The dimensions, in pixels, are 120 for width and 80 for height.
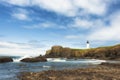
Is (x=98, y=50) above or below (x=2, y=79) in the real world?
above

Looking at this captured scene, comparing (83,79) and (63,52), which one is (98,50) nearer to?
(63,52)

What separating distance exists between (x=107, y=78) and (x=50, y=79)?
704 cm

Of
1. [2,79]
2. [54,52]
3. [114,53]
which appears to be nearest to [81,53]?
[54,52]

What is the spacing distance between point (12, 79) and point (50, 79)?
20.0ft

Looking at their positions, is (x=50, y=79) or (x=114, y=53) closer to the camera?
(x=50, y=79)

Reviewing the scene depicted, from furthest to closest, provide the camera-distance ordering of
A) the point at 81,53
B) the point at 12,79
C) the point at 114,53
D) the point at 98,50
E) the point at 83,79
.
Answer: the point at 81,53
the point at 98,50
the point at 114,53
the point at 12,79
the point at 83,79

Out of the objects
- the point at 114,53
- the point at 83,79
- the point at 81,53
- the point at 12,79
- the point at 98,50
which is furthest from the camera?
the point at 81,53

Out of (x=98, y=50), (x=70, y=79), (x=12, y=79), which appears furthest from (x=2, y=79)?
(x=98, y=50)

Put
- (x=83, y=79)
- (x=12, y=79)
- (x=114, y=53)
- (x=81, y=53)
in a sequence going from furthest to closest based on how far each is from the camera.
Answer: (x=81, y=53) < (x=114, y=53) < (x=12, y=79) < (x=83, y=79)

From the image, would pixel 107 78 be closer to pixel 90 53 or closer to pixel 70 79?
pixel 70 79

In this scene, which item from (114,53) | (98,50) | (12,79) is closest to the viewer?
(12,79)

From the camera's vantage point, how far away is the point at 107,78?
2784 centimetres

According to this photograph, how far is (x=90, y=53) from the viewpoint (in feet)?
456

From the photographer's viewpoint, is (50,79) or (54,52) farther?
(54,52)
